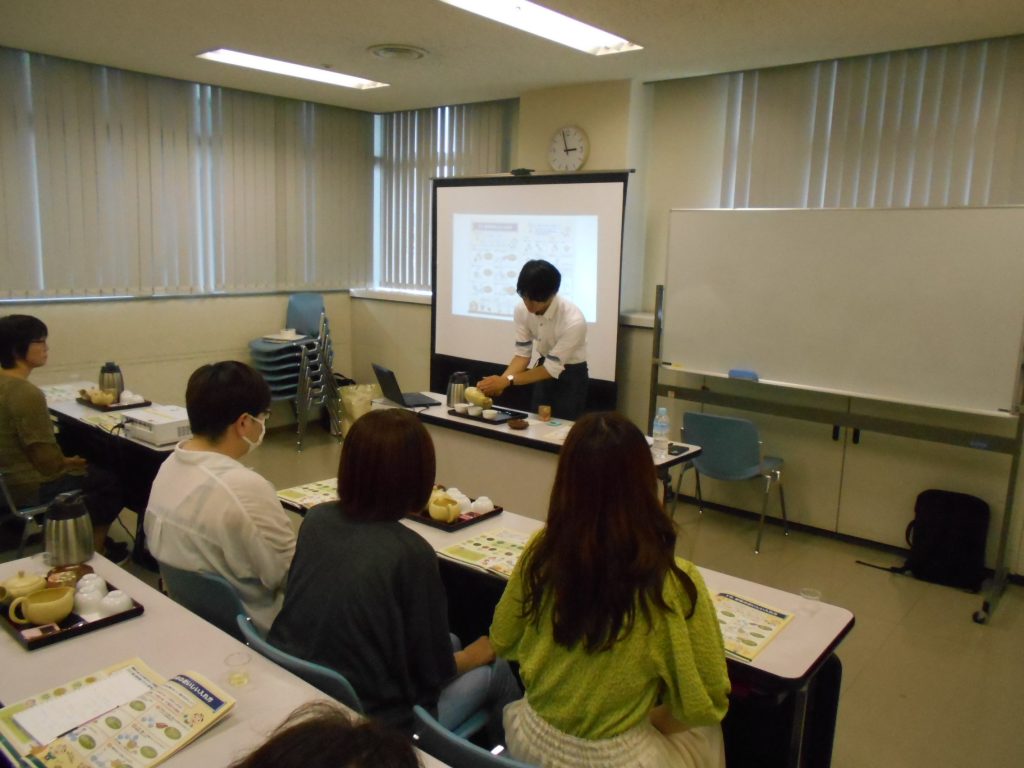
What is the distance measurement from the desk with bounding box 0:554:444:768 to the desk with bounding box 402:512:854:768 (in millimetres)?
724

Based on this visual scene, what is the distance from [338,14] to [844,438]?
3535 millimetres

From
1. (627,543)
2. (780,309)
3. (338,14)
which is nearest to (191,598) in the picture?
(627,543)

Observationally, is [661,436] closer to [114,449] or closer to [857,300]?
[857,300]

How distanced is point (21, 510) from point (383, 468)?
2426mm

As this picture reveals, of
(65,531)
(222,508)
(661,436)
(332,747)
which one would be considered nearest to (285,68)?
(661,436)

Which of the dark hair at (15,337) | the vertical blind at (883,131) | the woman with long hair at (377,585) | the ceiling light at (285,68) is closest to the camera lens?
the woman with long hair at (377,585)

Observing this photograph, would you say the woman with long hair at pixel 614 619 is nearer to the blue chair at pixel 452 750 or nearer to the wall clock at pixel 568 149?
the blue chair at pixel 452 750

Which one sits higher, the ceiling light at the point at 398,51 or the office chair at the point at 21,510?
the ceiling light at the point at 398,51

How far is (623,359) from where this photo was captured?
519 cm

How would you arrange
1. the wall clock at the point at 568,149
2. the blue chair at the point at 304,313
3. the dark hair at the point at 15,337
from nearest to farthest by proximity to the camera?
1. the dark hair at the point at 15,337
2. the wall clock at the point at 568,149
3. the blue chair at the point at 304,313

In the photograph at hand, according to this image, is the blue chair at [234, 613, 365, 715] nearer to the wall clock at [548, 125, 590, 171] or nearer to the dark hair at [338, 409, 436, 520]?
the dark hair at [338, 409, 436, 520]

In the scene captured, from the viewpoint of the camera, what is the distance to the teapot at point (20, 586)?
180 cm

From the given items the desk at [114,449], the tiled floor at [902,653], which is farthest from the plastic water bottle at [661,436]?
the desk at [114,449]

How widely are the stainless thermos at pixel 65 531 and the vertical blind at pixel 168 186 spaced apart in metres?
3.55
